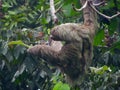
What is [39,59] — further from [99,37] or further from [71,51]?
[71,51]

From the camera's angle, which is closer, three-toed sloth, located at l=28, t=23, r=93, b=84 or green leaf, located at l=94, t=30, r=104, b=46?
three-toed sloth, located at l=28, t=23, r=93, b=84

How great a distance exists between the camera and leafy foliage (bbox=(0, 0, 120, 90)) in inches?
230

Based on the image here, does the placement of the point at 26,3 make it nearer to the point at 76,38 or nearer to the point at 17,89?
the point at 17,89

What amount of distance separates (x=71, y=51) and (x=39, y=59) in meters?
1.49

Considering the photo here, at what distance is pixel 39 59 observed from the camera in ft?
22.5

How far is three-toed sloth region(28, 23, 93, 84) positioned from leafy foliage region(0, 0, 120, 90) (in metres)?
0.33

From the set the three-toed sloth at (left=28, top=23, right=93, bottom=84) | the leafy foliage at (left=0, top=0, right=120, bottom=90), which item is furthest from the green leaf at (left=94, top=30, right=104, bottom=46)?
the three-toed sloth at (left=28, top=23, right=93, bottom=84)

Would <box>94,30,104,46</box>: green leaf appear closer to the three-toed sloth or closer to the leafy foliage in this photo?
the leafy foliage

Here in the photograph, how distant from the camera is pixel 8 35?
674 centimetres

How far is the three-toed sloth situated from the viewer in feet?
17.1

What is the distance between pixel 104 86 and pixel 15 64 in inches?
58.7

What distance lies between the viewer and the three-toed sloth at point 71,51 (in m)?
5.21

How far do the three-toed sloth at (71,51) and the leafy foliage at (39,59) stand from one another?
33 cm

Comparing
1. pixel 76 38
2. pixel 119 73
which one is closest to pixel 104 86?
pixel 119 73
